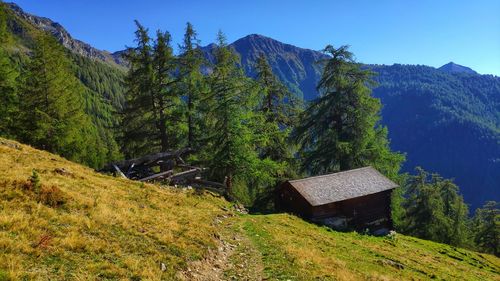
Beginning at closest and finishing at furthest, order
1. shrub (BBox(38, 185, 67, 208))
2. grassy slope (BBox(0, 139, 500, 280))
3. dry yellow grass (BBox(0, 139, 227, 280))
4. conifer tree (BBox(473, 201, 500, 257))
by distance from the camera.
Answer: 1. dry yellow grass (BBox(0, 139, 227, 280))
2. grassy slope (BBox(0, 139, 500, 280))
3. shrub (BBox(38, 185, 67, 208))
4. conifer tree (BBox(473, 201, 500, 257))

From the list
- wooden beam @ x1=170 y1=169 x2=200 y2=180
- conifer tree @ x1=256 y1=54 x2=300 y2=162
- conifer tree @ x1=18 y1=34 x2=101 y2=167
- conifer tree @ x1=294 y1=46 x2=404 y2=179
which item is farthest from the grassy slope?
conifer tree @ x1=294 y1=46 x2=404 y2=179

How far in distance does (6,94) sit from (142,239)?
31576mm

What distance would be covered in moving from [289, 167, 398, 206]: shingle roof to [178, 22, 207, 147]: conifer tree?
1097 centimetres

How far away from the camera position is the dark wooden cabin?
30.8 meters

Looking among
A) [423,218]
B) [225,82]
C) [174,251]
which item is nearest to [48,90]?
[225,82]

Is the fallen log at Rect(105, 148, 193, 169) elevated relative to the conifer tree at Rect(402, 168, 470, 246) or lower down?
elevated

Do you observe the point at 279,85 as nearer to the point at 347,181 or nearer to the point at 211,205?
the point at 347,181

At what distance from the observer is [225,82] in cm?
2981

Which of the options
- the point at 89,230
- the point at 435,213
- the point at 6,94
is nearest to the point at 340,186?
the point at 89,230

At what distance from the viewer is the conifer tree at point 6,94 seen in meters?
34.7

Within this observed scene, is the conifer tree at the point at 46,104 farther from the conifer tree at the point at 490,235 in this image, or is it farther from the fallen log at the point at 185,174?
the conifer tree at the point at 490,235

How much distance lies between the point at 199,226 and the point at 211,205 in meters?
6.60

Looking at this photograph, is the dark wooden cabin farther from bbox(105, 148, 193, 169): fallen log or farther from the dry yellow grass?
the dry yellow grass

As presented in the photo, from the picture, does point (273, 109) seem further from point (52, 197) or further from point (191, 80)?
point (52, 197)
